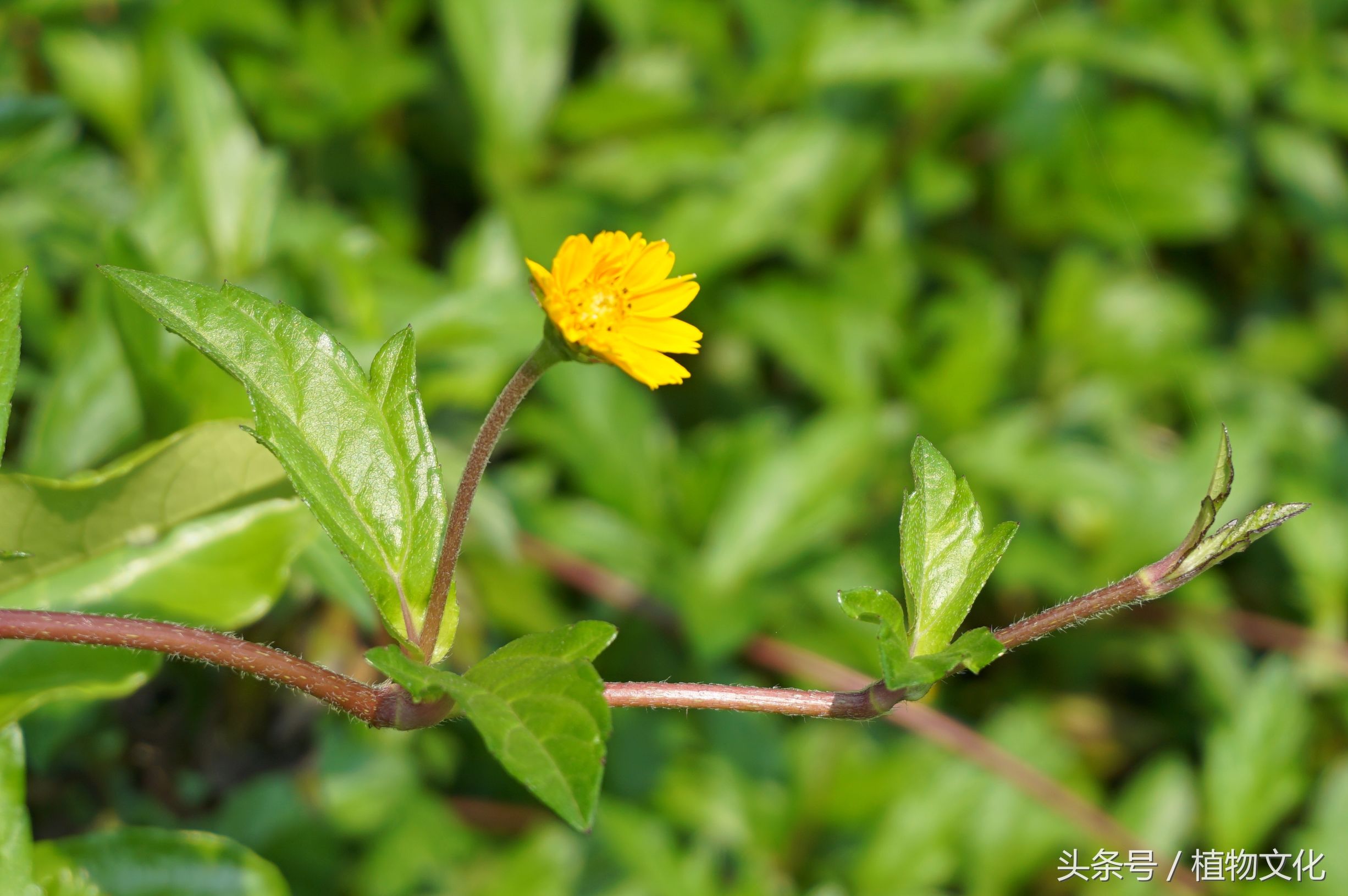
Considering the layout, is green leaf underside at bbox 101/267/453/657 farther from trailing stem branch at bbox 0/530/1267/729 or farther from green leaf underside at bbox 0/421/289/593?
green leaf underside at bbox 0/421/289/593

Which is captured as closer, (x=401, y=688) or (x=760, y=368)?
(x=401, y=688)

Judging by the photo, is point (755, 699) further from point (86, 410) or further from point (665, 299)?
point (86, 410)

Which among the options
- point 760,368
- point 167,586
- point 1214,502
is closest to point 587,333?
point 1214,502

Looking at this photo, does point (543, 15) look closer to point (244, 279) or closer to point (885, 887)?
point (244, 279)

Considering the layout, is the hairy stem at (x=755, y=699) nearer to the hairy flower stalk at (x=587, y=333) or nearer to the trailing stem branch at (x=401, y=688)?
the trailing stem branch at (x=401, y=688)

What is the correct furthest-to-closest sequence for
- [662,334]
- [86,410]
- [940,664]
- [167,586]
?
[86,410] → [167,586] → [662,334] → [940,664]

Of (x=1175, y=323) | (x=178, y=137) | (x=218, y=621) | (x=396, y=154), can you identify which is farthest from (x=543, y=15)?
(x=1175, y=323)
